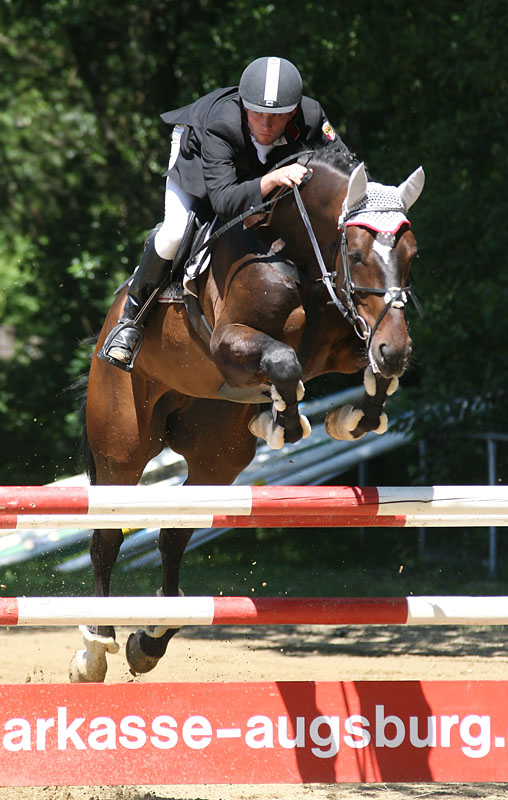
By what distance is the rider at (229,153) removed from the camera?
11.7ft

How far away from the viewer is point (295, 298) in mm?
3629

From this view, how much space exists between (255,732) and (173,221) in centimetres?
203

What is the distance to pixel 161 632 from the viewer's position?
445 cm

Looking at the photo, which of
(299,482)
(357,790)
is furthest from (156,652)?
(299,482)

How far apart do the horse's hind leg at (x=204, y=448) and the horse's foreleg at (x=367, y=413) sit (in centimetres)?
98

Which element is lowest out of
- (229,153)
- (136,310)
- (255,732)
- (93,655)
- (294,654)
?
(294,654)

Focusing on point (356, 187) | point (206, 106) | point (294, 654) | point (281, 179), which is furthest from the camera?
point (294, 654)

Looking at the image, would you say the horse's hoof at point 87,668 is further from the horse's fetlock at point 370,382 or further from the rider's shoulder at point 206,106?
the rider's shoulder at point 206,106

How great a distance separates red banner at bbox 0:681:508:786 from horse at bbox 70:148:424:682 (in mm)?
925

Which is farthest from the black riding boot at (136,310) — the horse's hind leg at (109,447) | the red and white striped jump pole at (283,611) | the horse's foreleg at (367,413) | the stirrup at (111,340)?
the red and white striped jump pole at (283,611)

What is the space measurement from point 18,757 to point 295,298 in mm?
1785

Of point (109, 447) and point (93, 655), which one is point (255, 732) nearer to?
point (93, 655)

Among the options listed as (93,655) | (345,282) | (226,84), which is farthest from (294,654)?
(226,84)

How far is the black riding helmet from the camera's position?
3545 mm
